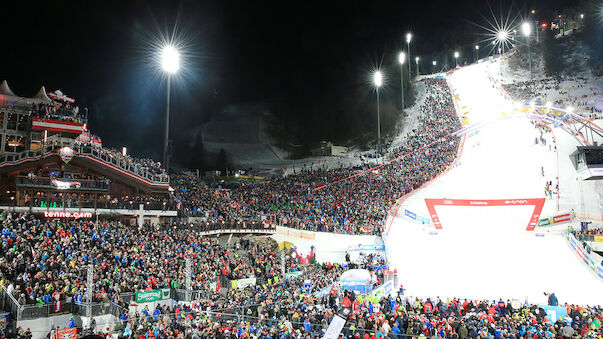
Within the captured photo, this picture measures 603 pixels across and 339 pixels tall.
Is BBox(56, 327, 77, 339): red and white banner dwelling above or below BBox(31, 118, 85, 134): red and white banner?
below

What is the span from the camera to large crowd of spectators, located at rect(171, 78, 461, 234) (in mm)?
33731

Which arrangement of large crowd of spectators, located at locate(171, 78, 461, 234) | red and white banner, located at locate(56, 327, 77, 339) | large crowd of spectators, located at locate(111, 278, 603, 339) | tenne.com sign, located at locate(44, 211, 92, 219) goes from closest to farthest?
large crowd of spectators, located at locate(111, 278, 603, 339)
red and white banner, located at locate(56, 327, 77, 339)
tenne.com sign, located at locate(44, 211, 92, 219)
large crowd of spectators, located at locate(171, 78, 461, 234)

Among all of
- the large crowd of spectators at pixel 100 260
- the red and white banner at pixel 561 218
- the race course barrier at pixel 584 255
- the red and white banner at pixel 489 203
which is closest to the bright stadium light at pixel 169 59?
the large crowd of spectators at pixel 100 260

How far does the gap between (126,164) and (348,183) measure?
20754 millimetres

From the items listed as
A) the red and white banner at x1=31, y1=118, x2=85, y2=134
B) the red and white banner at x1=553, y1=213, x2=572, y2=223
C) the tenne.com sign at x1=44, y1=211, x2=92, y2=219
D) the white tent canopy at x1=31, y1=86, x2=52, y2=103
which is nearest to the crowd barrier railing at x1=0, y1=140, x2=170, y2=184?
the red and white banner at x1=31, y1=118, x2=85, y2=134

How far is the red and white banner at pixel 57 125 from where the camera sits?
30469mm

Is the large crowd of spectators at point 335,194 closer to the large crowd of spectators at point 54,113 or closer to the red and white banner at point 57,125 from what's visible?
the red and white banner at point 57,125

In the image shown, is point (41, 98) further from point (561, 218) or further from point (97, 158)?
point (561, 218)

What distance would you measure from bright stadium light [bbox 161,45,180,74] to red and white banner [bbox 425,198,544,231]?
23415 millimetres

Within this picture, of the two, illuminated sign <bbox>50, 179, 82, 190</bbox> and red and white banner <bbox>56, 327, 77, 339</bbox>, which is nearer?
red and white banner <bbox>56, 327, 77, 339</bbox>

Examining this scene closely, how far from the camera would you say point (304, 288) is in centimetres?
2064

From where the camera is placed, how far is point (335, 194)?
129 feet

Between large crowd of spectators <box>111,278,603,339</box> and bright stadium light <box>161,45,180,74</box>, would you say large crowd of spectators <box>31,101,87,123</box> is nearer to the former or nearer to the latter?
bright stadium light <box>161,45,180,74</box>

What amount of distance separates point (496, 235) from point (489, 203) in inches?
239
